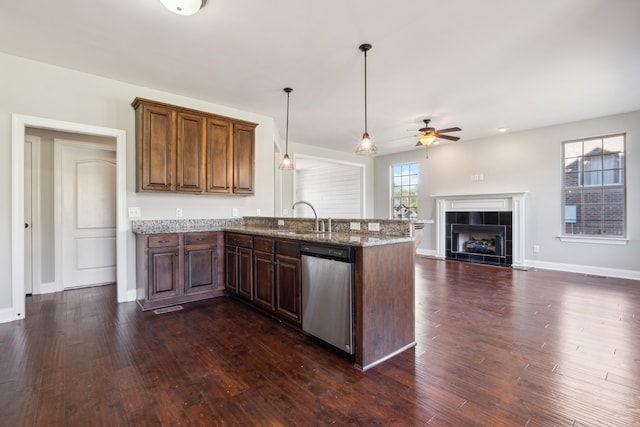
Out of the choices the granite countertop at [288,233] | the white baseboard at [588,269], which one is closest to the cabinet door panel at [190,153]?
the granite countertop at [288,233]

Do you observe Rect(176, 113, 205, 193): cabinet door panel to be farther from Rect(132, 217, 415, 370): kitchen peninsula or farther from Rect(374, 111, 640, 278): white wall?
Rect(374, 111, 640, 278): white wall

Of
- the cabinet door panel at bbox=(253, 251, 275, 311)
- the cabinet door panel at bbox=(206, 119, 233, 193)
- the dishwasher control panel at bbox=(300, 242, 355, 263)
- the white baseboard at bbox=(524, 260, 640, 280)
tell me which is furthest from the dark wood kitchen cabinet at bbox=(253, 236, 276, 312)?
the white baseboard at bbox=(524, 260, 640, 280)

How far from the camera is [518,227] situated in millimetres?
5898

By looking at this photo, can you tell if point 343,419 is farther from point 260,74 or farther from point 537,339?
point 260,74

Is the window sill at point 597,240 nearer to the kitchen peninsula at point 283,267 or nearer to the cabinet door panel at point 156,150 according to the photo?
the kitchen peninsula at point 283,267

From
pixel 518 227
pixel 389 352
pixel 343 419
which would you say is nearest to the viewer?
pixel 343 419

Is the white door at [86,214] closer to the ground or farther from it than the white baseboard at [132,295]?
farther from it

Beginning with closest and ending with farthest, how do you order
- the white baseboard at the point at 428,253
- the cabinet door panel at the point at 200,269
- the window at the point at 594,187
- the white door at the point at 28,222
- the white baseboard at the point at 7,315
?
the white baseboard at the point at 7,315 → the cabinet door panel at the point at 200,269 → the white door at the point at 28,222 → the window at the point at 594,187 → the white baseboard at the point at 428,253

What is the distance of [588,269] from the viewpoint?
5211 millimetres

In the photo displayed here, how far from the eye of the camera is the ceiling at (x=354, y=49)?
2416 millimetres

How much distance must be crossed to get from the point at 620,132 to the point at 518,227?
2145 millimetres

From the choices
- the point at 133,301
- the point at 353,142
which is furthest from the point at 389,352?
the point at 353,142

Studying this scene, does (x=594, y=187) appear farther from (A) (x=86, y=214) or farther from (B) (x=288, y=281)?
(A) (x=86, y=214)

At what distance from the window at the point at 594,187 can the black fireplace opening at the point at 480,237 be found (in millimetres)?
993
